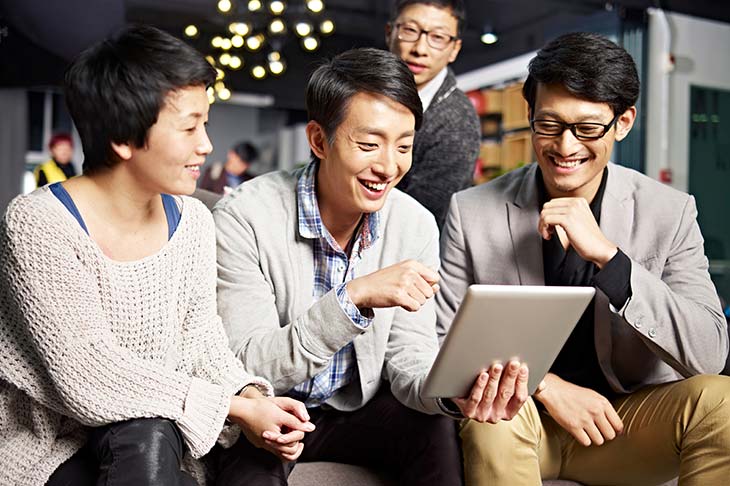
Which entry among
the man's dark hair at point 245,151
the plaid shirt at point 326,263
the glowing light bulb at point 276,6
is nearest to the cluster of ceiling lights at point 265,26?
the glowing light bulb at point 276,6

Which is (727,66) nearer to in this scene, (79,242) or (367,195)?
(367,195)

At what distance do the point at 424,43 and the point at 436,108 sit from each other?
0.72ft

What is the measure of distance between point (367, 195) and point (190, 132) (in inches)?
16.2

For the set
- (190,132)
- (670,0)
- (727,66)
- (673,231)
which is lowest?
(673,231)

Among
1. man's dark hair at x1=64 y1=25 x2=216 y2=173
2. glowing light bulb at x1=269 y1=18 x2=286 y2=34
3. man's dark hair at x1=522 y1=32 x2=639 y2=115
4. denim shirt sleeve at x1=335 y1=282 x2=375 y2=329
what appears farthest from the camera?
glowing light bulb at x1=269 y1=18 x2=286 y2=34

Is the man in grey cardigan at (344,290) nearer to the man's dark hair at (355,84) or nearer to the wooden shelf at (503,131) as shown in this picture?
the man's dark hair at (355,84)

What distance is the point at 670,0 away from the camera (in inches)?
272

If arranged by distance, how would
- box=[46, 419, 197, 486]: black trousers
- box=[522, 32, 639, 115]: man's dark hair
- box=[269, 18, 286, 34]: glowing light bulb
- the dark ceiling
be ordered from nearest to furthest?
1. box=[46, 419, 197, 486]: black trousers
2. box=[522, 32, 639, 115]: man's dark hair
3. the dark ceiling
4. box=[269, 18, 286, 34]: glowing light bulb

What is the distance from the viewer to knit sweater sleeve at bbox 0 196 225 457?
4.58 feet

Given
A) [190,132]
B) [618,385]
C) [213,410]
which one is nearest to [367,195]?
[190,132]

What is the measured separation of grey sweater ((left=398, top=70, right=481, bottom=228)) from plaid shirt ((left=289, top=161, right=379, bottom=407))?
809 mm

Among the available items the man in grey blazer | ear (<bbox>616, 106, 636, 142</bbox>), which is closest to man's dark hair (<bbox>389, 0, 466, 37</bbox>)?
the man in grey blazer

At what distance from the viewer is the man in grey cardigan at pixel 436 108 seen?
267cm

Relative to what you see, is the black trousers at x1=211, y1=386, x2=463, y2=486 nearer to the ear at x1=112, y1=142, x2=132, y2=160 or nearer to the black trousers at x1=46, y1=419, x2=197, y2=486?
the black trousers at x1=46, y1=419, x2=197, y2=486
